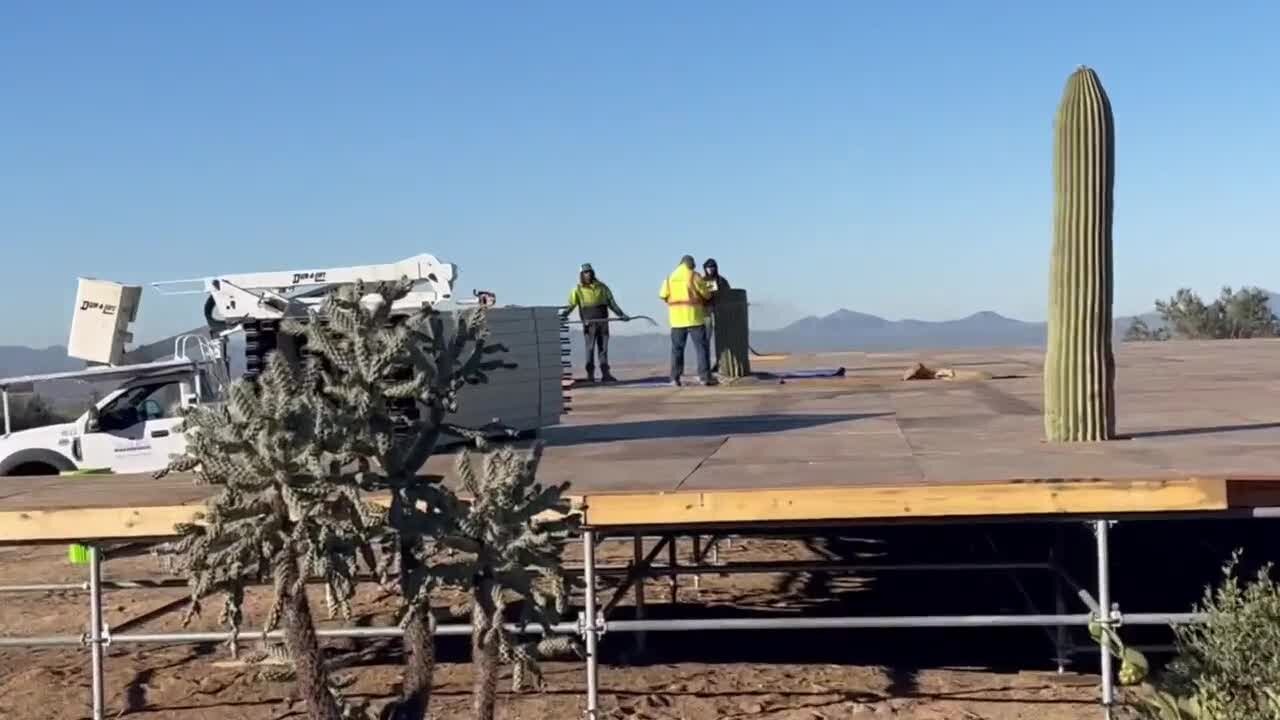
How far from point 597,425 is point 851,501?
22.1 feet

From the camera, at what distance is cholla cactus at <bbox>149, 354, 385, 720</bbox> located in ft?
19.6

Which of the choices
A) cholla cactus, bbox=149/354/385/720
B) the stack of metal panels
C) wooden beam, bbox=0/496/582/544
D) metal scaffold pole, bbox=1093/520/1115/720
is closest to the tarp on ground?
the stack of metal panels

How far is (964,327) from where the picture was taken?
143 m

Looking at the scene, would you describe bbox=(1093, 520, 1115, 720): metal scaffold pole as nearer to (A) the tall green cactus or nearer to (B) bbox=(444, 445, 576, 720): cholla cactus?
(A) the tall green cactus

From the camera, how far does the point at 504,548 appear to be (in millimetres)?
6496

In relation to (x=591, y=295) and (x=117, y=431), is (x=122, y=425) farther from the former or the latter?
(x=591, y=295)

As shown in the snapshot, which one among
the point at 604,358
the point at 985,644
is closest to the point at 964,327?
the point at 604,358

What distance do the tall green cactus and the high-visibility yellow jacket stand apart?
9.19m

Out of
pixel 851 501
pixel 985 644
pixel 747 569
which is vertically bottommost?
pixel 985 644

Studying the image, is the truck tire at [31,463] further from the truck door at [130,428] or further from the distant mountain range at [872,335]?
the distant mountain range at [872,335]

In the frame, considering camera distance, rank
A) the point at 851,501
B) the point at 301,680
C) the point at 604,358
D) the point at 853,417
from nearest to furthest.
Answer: the point at 301,680 → the point at 851,501 → the point at 853,417 → the point at 604,358

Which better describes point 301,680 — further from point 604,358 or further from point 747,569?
point 604,358

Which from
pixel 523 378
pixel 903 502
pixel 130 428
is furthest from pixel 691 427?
pixel 130 428

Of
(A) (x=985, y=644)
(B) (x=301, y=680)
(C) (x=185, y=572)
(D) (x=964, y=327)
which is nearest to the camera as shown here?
(C) (x=185, y=572)
